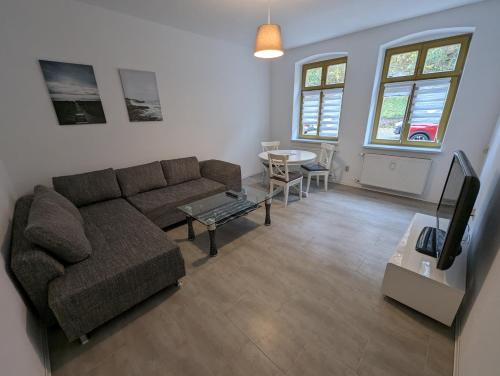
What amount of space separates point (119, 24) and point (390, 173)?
439 centimetres

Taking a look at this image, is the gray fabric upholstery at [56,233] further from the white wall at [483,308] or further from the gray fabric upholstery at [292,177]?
the gray fabric upholstery at [292,177]

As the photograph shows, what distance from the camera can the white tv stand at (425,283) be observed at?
129cm

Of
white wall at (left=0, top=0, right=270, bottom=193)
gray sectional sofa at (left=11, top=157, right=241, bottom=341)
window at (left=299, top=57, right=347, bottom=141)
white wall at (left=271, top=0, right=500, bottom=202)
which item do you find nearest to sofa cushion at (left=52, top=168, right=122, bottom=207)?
gray sectional sofa at (left=11, top=157, right=241, bottom=341)

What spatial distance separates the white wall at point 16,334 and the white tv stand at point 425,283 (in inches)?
84.0

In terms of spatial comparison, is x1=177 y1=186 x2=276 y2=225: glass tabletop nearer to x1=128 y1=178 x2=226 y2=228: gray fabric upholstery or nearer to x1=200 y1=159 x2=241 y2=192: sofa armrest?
x1=128 y1=178 x2=226 y2=228: gray fabric upholstery

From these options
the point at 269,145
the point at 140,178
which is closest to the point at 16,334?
the point at 140,178

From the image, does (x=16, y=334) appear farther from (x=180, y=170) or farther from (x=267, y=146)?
(x=267, y=146)

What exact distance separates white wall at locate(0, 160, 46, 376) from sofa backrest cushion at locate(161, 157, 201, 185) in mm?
1740

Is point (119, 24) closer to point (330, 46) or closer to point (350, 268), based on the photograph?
point (330, 46)

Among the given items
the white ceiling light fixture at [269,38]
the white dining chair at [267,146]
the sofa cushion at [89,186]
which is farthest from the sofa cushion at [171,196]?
the white ceiling light fixture at [269,38]

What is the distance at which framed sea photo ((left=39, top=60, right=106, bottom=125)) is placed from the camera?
219 centimetres

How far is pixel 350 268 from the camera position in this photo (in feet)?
6.26

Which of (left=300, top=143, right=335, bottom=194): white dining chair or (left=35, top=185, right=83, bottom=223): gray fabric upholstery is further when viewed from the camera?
(left=300, top=143, right=335, bottom=194): white dining chair

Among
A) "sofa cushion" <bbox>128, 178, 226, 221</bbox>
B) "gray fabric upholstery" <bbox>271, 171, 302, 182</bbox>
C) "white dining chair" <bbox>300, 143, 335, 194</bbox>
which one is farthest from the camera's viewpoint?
"white dining chair" <bbox>300, 143, 335, 194</bbox>
